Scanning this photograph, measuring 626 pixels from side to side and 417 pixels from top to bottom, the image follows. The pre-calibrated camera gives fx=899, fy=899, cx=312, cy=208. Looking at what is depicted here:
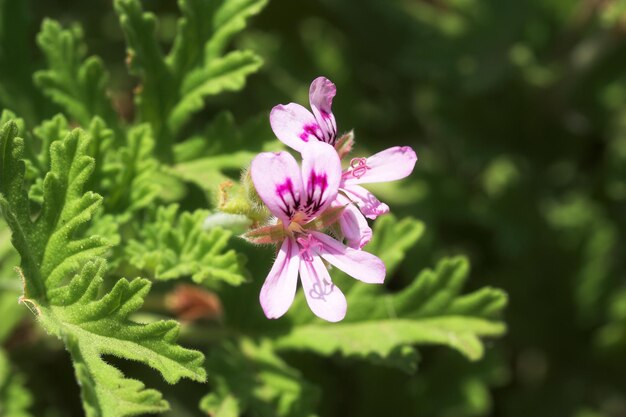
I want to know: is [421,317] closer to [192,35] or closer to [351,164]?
[351,164]

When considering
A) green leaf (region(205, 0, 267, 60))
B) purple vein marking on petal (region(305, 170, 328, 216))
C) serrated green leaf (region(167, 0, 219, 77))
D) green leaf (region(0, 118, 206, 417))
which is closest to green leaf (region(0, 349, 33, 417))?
green leaf (region(0, 118, 206, 417))

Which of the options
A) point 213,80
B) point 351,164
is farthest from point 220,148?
point 351,164

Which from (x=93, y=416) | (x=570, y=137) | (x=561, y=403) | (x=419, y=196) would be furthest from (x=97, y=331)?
(x=570, y=137)

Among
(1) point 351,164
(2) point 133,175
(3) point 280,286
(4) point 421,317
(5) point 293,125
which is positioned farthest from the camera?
(4) point 421,317

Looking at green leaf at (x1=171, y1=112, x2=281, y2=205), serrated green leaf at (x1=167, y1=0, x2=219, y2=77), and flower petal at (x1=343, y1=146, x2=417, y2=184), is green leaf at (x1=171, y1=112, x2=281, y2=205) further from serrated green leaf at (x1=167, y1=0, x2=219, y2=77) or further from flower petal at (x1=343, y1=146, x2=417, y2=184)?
flower petal at (x1=343, y1=146, x2=417, y2=184)

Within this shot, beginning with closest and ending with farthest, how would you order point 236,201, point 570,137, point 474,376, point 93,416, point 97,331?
point 93,416 → point 97,331 → point 236,201 → point 474,376 → point 570,137

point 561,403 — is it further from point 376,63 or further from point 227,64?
point 227,64

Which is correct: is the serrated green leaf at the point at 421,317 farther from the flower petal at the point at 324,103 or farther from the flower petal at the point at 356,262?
the flower petal at the point at 324,103
